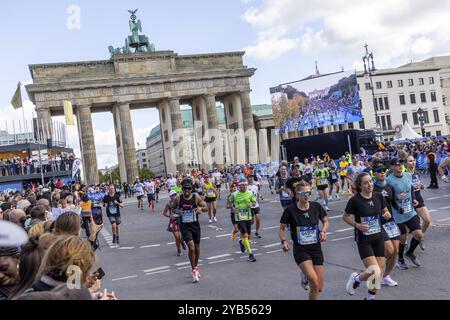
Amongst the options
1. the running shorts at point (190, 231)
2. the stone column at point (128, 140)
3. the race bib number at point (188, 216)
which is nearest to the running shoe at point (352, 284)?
the running shorts at point (190, 231)

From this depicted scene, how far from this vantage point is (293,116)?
5747 cm

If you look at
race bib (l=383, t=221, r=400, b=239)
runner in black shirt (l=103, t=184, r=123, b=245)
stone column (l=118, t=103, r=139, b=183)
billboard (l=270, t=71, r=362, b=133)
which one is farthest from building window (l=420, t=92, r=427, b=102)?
race bib (l=383, t=221, r=400, b=239)

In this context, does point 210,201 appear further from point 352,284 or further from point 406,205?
point 352,284

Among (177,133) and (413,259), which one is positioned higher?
(177,133)

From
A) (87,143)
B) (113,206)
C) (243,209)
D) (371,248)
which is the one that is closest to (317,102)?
(87,143)

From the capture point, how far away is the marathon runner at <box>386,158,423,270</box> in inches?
347

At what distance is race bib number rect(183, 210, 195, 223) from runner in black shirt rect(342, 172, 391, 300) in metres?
3.46

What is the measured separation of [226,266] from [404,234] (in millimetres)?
3540

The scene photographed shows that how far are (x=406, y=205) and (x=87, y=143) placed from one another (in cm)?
5707

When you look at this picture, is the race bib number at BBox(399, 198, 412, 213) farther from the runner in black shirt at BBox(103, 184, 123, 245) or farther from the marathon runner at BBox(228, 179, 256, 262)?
the runner in black shirt at BBox(103, 184, 123, 245)

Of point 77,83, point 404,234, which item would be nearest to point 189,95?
point 77,83

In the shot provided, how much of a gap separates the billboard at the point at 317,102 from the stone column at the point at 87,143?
69.0 ft

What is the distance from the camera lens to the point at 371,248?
7180 mm

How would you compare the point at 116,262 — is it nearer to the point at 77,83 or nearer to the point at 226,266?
the point at 226,266
